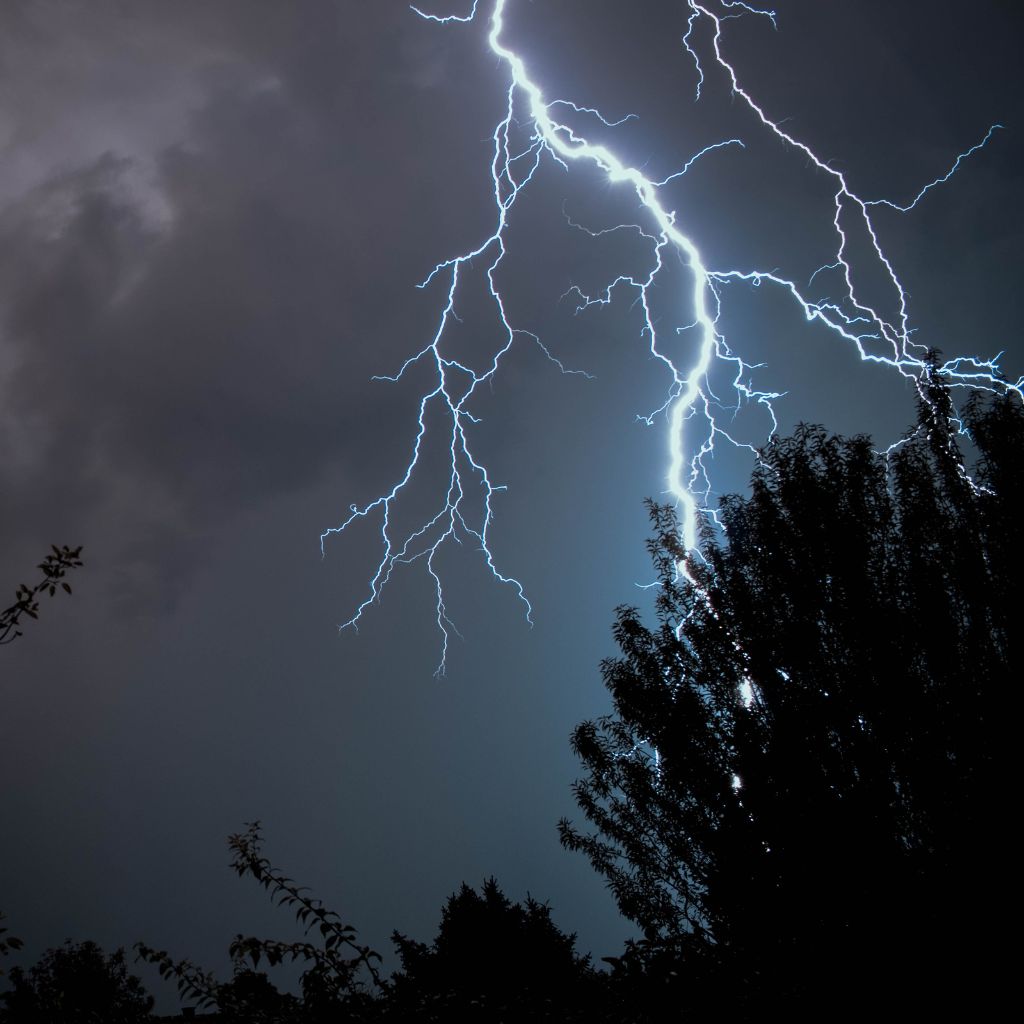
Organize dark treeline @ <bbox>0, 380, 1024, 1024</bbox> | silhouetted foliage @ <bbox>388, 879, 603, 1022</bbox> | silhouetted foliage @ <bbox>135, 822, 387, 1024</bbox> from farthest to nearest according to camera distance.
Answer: silhouetted foliage @ <bbox>388, 879, 603, 1022</bbox> → dark treeline @ <bbox>0, 380, 1024, 1024</bbox> → silhouetted foliage @ <bbox>135, 822, 387, 1024</bbox>

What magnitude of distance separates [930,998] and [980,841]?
3.48 m

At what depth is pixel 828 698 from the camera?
6770 mm

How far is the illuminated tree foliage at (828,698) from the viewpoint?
6.11 m

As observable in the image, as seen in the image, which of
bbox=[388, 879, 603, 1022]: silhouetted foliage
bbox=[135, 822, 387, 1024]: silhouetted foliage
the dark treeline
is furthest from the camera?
bbox=[388, 879, 603, 1022]: silhouetted foliage

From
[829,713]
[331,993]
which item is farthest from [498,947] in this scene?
[331,993]

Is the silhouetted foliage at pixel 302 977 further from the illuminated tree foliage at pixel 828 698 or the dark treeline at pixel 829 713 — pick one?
the illuminated tree foliage at pixel 828 698

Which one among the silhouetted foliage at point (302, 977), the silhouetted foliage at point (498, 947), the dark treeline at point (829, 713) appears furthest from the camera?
the silhouetted foliage at point (498, 947)

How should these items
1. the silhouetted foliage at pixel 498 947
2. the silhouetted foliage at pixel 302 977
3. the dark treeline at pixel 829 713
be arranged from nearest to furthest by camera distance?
the silhouetted foliage at pixel 302 977 < the dark treeline at pixel 829 713 < the silhouetted foliage at pixel 498 947

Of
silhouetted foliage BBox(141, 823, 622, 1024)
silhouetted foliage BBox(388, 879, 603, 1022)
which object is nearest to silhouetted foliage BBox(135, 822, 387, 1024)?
silhouetted foliage BBox(141, 823, 622, 1024)

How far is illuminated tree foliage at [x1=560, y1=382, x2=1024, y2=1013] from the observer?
20.0ft

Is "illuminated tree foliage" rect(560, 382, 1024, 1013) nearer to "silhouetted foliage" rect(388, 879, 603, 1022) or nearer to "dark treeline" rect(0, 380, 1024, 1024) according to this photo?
"dark treeline" rect(0, 380, 1024, 1024)

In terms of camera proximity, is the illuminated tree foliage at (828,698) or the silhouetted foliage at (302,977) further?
the illuminated tree foliage at (828,698)

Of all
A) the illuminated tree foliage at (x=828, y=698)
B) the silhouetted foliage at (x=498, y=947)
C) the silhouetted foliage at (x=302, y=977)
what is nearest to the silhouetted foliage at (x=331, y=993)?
the silhouetted foliage at (x=302, y=977)

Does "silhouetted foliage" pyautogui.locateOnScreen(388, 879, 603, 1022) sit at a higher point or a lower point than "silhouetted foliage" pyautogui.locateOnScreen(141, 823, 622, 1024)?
lower
